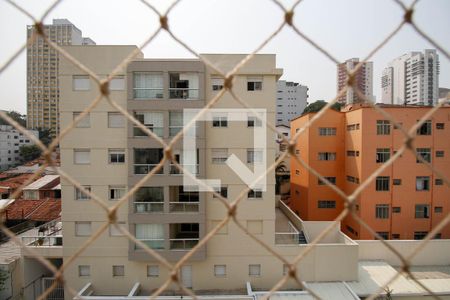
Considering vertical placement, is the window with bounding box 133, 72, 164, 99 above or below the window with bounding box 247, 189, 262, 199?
above

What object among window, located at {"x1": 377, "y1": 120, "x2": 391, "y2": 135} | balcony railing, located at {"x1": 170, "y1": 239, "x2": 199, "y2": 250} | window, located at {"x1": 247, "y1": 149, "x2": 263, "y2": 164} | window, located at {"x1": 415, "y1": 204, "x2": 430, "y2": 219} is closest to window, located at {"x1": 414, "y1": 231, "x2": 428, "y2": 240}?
window, located at {"x1": 415, "y1": 204, "x2": 430, "y2": 219}

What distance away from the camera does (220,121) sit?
544 centimetres

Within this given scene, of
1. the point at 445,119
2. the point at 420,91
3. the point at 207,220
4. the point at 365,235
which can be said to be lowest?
the point at 365,235

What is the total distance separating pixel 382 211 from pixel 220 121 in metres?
4.82

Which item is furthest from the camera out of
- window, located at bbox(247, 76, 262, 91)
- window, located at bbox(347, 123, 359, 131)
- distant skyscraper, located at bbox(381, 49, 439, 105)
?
distant skyscraper, located at bbox(381, 49, 439, 105)

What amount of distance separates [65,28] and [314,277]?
14734 mm

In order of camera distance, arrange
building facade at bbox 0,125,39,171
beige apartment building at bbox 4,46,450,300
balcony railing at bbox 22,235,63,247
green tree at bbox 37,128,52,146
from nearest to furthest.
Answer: green tree at bbox 37,128,52,146 → beige apartment building at bbox 4,46,450,300 → balcony railing at bbox 22,235,63,247 → building facade at bbox 0,125,39,171

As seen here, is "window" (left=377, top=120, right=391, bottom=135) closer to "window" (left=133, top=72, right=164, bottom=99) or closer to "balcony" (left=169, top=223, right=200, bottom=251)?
"balcony" (left=169, top=223, right=200, bottom=251)

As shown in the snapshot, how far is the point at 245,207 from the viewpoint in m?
5.36

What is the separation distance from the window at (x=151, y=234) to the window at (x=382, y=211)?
5266 millimetres

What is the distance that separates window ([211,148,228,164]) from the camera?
5438 mm

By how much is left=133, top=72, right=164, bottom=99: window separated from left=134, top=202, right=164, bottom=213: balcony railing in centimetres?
192

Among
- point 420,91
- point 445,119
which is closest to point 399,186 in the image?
point 445,119

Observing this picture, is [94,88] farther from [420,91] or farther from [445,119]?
[420,91]
